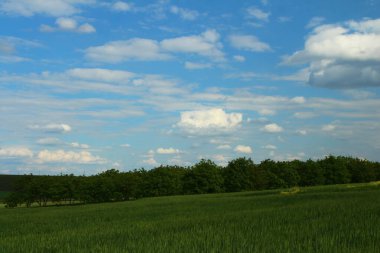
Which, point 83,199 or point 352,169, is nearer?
point 83,199

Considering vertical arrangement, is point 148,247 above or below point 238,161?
below

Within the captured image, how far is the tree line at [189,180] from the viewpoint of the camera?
84125mm

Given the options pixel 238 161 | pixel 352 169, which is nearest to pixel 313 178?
pixel 352 169

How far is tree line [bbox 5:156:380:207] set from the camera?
84125 millimetres

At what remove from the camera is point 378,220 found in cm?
1557

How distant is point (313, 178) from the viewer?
107m

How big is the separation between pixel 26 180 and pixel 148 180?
23.8 meters

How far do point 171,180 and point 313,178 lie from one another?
35.6 meters

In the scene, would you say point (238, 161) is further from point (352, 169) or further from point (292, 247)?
point (292, 247)

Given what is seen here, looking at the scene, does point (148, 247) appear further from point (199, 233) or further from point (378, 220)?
point (378, 220)

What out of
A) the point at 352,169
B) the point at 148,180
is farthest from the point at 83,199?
the point at 352,169

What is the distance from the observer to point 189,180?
3846 inches

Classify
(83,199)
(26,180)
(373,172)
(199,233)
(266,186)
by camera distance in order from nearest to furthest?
(199,233) → (83,199) → (26,180) → (266,186) → (373,172)

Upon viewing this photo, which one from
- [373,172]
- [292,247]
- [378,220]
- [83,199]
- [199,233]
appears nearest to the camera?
[292,247]
